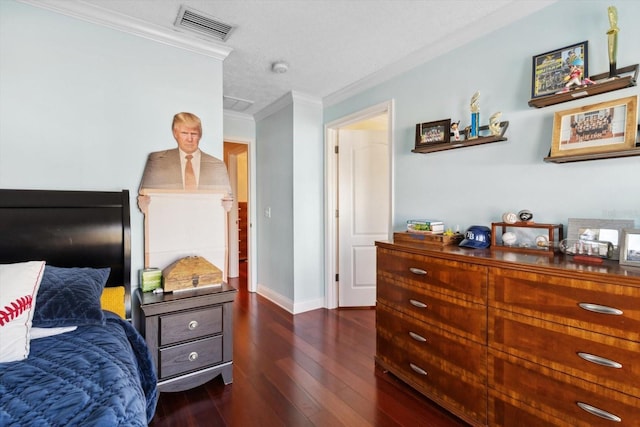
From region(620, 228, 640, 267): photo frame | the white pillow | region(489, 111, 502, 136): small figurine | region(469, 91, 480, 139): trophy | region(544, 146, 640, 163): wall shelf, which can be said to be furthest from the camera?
Answer: region(469, 91, 480, 139): trophy

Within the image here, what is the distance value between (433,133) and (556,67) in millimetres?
803

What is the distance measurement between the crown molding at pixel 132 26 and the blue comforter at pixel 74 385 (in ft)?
6.28

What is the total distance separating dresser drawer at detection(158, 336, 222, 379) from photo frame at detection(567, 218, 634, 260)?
2.25 m

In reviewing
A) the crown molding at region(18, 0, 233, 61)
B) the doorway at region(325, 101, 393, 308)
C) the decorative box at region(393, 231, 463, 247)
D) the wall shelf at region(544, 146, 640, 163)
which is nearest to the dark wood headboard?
the crown molding at region(18, 0, 233, 61)

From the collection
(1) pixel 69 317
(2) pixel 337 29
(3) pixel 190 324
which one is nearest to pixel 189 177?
(3) pixel 190 324

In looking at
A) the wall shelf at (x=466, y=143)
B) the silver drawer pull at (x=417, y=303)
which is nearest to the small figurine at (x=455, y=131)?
the wall shelf at (x=466, y=143)

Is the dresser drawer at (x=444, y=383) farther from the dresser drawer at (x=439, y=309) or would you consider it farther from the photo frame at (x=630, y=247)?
the photo frame at (x=630, y=247)

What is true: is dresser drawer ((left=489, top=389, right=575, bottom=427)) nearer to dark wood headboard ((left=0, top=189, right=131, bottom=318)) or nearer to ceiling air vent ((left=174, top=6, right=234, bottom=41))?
dark wood headboard ((left=0, top=189, right=131, bottom=318))

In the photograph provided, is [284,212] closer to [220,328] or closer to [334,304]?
[334,304]

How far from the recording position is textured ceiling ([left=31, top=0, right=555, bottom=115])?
6.15ft

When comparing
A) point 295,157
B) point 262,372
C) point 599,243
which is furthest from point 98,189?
point 599,243

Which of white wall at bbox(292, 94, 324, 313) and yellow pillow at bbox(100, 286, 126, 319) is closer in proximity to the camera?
yellow pillow at bbox(100, 286, 126, 319)

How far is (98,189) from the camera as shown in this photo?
1984 mm

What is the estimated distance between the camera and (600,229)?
154 centimetres
